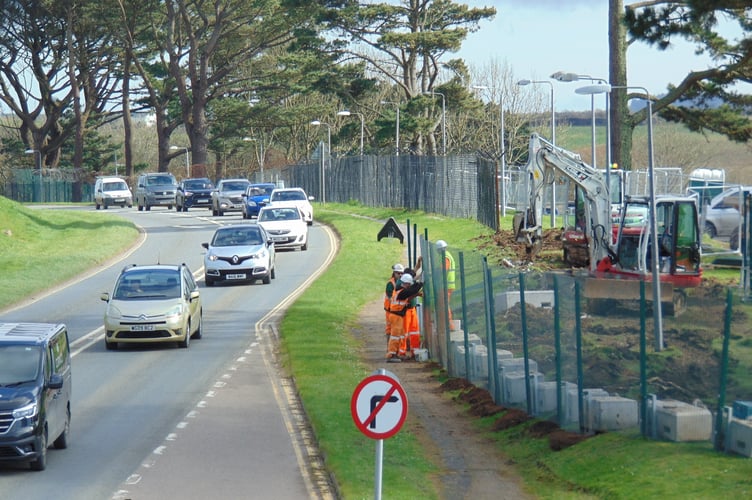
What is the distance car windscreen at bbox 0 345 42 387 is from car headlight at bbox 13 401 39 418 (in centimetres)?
53

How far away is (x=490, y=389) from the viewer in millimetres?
19703

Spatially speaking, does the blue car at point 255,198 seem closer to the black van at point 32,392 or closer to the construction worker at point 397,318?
the construction worker at point 397,318

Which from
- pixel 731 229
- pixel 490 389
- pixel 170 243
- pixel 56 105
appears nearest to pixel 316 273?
pixel 170 243

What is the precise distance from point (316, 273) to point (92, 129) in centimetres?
5843

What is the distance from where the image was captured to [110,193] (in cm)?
7225

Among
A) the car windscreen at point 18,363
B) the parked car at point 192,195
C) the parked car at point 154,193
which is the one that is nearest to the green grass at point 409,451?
the car windscreen at point 18,363

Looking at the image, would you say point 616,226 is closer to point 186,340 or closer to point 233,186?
point 186,340

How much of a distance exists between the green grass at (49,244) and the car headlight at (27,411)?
69.5 ft

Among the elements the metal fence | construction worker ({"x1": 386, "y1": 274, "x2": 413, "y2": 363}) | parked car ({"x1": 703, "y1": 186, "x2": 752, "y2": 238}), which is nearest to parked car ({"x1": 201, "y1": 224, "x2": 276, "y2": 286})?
construction worker ({"x1": 386, "y1": 274, "x2": 413, "y2": 363})

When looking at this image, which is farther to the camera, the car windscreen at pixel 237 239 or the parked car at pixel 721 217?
the parked car at pixel 721 217

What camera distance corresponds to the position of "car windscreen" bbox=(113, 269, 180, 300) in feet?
86.8

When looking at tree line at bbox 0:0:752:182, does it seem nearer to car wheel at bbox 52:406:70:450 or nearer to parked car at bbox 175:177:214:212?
parked car at bbox 175:177:214:212

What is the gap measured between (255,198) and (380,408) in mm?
48152

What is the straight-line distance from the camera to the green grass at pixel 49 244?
4031 centimetres
